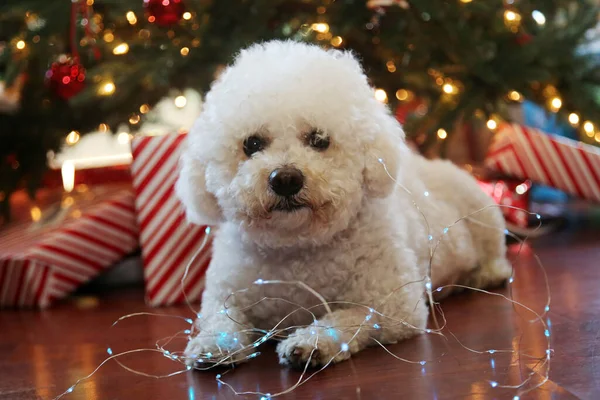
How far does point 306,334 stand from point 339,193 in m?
0.26

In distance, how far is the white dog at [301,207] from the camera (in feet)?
4.19

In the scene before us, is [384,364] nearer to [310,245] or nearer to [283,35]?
[310,245]

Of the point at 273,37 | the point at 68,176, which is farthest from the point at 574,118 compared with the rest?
the point at 68,176

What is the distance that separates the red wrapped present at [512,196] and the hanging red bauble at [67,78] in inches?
54.9

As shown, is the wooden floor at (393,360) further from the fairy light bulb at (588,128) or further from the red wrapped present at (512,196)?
the fairy light bulb at (588,128)

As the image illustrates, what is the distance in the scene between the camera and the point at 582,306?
153 cm

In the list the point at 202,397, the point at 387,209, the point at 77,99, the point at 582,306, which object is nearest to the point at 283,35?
the point at 77,99

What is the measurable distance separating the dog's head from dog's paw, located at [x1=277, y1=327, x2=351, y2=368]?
176mm

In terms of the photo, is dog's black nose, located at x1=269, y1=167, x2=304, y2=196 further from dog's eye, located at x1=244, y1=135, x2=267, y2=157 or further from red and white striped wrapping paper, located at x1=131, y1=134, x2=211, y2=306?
red and white striped wrapping paper, located at x1=131, y1=134, x2=211, y2=306

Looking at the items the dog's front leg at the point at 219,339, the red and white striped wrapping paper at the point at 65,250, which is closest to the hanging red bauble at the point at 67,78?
the red and white striped wrapping paper at the point at 65,250

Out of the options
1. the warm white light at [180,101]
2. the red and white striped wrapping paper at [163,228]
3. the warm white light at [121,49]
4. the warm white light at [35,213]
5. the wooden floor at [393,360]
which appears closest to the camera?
the wooden floor at [393,360]

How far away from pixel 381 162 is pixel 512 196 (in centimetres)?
145

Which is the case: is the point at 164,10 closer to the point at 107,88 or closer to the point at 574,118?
the point at 107,88

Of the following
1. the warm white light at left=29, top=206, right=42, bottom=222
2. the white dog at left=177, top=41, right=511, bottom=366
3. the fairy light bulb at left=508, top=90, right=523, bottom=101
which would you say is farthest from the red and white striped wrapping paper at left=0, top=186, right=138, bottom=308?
the fairy light bulb at left=508, top=90, right=523, bottom=101
